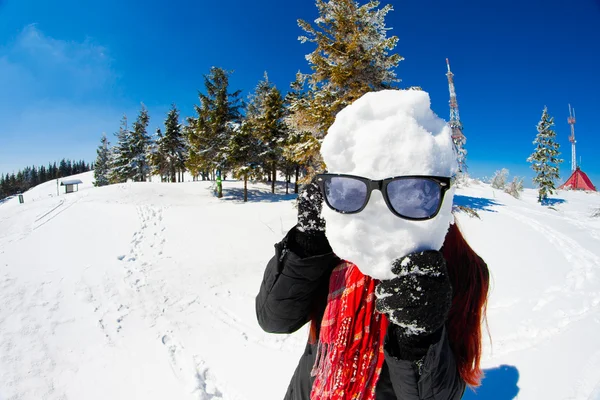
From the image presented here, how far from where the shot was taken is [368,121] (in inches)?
43.8

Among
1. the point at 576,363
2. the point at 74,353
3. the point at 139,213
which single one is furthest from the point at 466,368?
the point at 139,213

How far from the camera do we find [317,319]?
1747mm

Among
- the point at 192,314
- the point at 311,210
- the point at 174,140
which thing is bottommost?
the point at 192,314

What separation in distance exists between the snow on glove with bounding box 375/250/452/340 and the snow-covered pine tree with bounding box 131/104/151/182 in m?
39.6

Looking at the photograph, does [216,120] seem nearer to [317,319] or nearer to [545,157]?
[317,319]

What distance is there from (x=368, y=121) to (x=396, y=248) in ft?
1.77

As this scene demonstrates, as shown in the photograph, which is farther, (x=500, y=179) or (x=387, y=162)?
(x=500, y=179)

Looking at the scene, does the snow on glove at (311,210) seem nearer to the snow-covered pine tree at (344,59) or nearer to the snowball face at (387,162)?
the snowball face at (387,162)

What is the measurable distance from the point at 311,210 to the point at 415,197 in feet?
1.64

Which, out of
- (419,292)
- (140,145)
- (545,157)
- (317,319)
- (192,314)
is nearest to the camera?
(419,292)

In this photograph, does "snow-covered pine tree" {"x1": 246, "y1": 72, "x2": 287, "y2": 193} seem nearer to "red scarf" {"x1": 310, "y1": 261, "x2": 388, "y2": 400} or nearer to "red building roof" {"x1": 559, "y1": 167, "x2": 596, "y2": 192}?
"red scarf" {"x1": 310, "y1": 261, "x2": 388, "y2": 400}

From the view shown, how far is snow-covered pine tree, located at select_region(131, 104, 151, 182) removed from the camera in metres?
34.5

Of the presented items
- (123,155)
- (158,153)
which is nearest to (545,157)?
(158,153)

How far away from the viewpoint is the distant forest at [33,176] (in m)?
82.1
